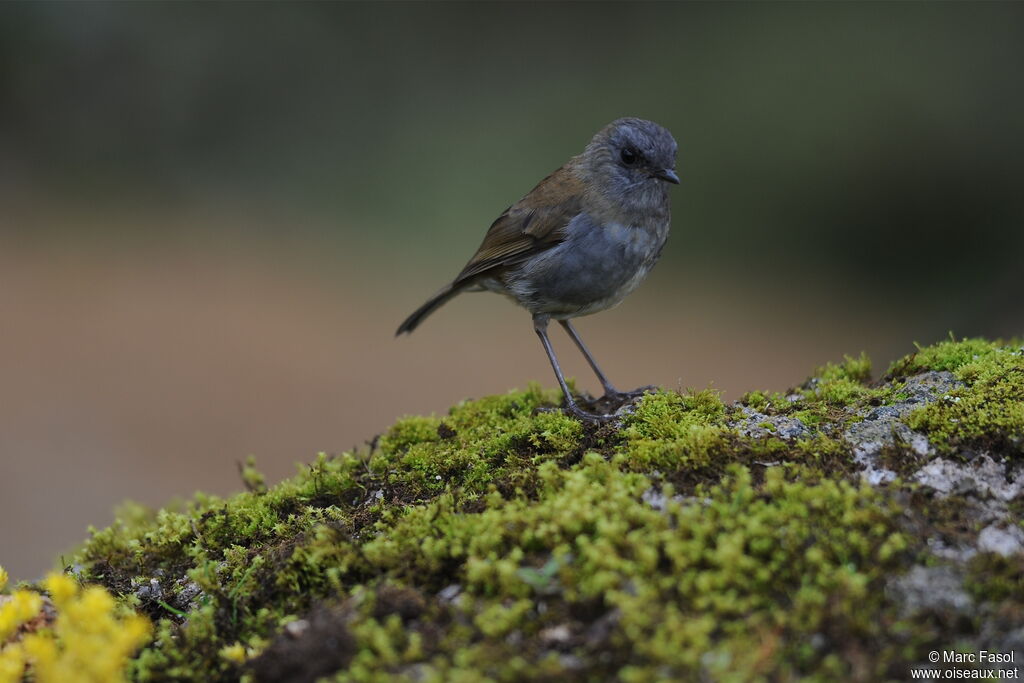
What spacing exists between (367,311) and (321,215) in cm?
336

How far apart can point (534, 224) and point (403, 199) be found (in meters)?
11.8

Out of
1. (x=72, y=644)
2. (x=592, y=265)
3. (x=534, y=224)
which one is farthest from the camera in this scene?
(x=534, y=224)

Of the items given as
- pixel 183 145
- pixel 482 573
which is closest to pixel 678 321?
pixel 183 145

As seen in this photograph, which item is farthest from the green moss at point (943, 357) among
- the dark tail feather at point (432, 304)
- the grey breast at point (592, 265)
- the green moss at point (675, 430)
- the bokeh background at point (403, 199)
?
the bokeh background at point (403, 199)

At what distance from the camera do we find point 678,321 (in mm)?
14969

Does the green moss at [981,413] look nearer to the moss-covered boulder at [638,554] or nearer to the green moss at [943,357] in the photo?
the moss-covered boulder at [638,554]

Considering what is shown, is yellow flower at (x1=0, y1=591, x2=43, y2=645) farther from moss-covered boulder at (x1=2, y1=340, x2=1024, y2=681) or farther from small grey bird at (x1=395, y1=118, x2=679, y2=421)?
small grey bird at (x1=395, y1=118, x2=679, y2=421)

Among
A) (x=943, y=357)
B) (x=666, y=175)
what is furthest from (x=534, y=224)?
(x=943, y=357)

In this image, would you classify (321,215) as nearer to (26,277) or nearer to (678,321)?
(26,277)

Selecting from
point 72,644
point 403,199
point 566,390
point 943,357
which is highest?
point 403,199

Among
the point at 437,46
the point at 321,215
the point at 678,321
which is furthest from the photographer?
the point at 437,46

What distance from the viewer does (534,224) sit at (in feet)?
17.5

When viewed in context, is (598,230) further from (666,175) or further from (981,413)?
(981,413)

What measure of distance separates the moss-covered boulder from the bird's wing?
1664mm
